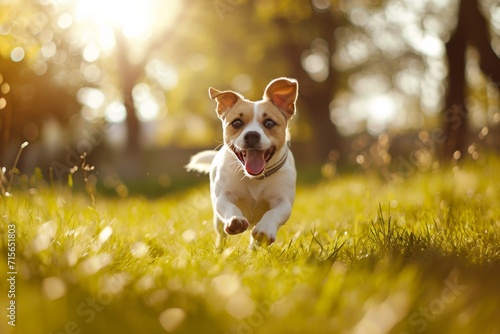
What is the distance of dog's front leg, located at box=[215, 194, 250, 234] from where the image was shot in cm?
404

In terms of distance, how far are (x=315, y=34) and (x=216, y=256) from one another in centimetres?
1631

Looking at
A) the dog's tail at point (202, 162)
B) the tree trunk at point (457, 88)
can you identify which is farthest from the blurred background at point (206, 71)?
the dog's tail at point (202, 162)

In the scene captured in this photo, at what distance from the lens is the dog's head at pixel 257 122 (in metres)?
4.64

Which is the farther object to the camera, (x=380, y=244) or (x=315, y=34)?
(x=315, y=34)

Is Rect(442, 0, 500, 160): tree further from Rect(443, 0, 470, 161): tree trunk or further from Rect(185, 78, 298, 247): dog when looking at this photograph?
Rect(185, 78, 298, 247): dog

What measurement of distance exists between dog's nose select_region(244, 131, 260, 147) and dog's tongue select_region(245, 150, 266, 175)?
4.6 inches

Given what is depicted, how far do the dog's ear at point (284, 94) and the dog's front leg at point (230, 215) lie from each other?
38.9 inches

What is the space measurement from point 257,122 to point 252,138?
300mm

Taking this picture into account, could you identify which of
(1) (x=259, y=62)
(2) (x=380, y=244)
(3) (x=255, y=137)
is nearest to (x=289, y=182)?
(3) (x=255, y=137)

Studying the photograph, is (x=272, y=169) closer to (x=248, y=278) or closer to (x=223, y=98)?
(x=223, y=98)

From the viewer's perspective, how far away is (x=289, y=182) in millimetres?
4992

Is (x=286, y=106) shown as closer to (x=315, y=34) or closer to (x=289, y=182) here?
(x=289, y=182)

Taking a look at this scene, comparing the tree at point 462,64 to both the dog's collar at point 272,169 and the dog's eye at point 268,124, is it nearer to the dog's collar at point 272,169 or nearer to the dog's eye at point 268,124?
the dog's collar at point 272,169

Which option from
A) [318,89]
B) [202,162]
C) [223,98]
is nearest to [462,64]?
[202,162]
